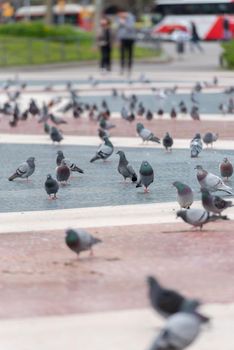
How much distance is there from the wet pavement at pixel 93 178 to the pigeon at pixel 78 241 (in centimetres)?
267

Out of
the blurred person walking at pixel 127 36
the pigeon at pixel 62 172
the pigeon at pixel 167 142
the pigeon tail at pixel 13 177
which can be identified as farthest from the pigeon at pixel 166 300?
the blurred person walking at pixel 127 36

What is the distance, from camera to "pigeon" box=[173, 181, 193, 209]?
10664mm

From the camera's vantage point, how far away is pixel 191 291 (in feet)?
25.8

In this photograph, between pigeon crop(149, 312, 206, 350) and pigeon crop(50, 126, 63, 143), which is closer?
pigeon crop(149, 312, 206, 350)

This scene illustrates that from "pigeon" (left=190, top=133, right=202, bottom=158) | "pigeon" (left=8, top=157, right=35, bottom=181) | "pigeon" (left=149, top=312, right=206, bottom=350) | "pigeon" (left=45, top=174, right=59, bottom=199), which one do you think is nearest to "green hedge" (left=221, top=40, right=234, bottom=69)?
"pigeon" (left=190, top=133, right=202, bottom=158)

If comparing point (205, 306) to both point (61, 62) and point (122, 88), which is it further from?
point (61, 62)

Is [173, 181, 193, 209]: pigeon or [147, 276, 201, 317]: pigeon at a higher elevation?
[147, 276, 201, 317]: pigeon

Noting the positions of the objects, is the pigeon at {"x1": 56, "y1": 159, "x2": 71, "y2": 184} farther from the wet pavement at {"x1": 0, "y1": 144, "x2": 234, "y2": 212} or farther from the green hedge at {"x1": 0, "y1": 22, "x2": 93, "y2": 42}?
the green hedge at {"x1": 0, "y1": 22, "x2": 93, "y2": 42}

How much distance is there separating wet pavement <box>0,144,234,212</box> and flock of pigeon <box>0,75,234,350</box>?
14cm

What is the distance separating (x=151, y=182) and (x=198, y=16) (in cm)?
6111

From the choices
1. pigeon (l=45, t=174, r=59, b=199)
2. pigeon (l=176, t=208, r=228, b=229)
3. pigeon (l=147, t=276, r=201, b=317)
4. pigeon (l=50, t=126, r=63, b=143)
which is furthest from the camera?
pigeon (l=50, t=126, r=63, b=143)

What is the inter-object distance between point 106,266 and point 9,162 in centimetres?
692

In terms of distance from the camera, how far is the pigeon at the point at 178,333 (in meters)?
5.78

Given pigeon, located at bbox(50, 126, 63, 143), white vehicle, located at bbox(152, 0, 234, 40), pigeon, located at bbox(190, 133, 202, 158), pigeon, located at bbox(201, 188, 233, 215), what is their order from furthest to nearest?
white vehicle, located at bbox(152, 0, 234, 40)
pigeon, located at bbox(50, 126, 63, 143)
pigeon, located at bbox(190, 133, 202, 158)
pigeon, located at bbox(201, 188, 233, 215)
